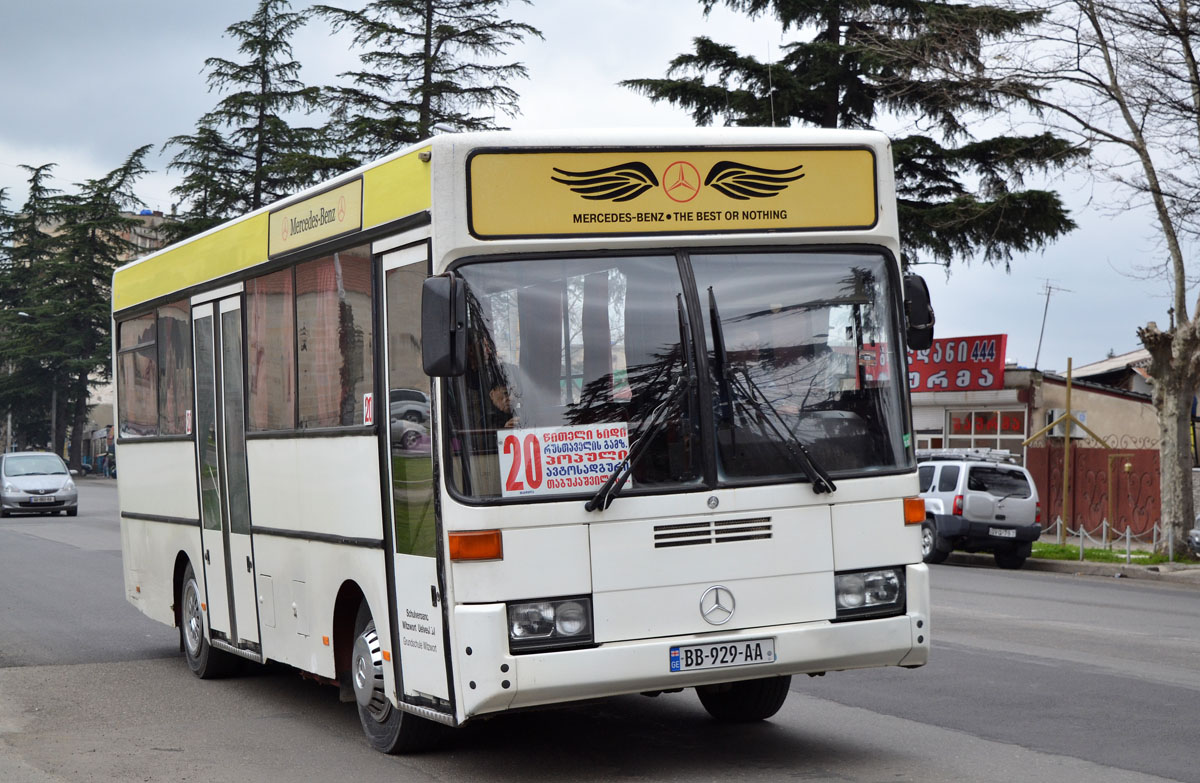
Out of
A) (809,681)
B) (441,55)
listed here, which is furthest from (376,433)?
(441,55)

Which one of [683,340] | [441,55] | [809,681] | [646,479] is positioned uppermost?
[441,55]

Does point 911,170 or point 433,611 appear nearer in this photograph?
point 433,611

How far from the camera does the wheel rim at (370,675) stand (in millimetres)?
8047

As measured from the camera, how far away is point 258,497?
973cm

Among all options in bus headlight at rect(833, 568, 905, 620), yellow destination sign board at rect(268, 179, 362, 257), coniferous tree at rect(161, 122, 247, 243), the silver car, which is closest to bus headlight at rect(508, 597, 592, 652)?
bus headlight at rect(833, 568, 905, 620)

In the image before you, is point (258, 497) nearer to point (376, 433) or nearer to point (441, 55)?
point (376, 433)

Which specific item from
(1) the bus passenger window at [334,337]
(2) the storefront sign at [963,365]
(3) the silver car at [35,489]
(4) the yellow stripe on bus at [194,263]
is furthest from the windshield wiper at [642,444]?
(3) the silver car at [35,489]

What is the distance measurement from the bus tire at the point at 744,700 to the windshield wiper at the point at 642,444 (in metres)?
2.16

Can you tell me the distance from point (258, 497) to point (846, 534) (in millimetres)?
4187

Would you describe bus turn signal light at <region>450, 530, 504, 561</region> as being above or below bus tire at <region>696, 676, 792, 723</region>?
above

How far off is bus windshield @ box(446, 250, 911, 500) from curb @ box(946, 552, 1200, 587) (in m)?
17.2

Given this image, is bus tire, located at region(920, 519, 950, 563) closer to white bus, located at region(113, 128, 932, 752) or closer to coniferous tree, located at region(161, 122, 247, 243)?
white bus, located at region(113, 128, 932, 752)

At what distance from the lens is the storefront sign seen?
119 ft

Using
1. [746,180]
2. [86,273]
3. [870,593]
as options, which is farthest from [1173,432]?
[86,273]
